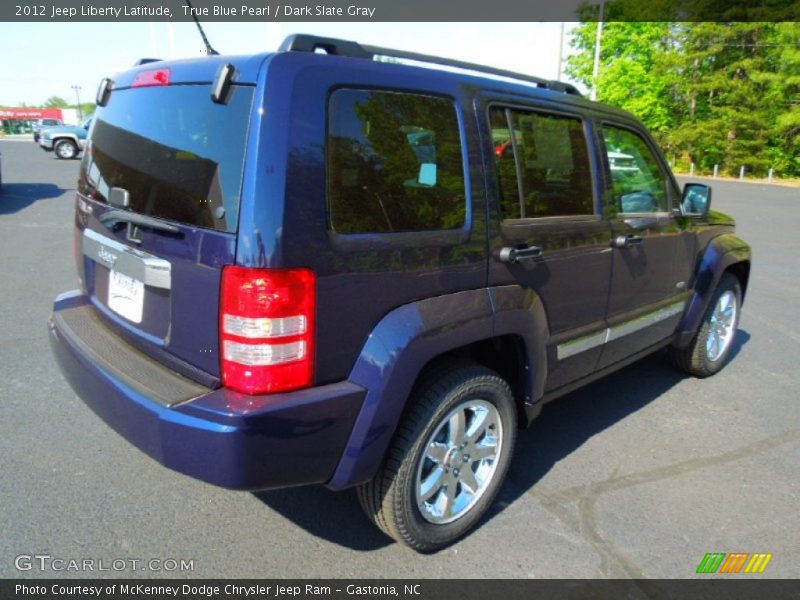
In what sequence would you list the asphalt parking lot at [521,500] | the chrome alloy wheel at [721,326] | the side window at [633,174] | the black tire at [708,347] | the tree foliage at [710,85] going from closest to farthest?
the asphalt parking lot at [521,500] < the side window at [633,174] < the black tire at [708,347] < the chrome alloy wheel at [721,326] < the tree foliage at [710,85]

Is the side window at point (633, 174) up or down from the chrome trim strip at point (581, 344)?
up

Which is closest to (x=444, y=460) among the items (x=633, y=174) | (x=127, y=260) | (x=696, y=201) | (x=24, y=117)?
(x=127, y=260)

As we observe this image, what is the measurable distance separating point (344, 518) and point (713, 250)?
314 cm

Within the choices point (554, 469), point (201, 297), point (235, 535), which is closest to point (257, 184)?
point (201, 297)

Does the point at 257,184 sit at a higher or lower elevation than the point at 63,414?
higher

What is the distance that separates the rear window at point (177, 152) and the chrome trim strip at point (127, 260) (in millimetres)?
168

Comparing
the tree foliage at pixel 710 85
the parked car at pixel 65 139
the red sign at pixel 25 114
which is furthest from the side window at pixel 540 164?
the red sign at pixel 25 114

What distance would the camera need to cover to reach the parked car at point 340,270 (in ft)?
6.29

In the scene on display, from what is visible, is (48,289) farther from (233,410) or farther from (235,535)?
(233,410)

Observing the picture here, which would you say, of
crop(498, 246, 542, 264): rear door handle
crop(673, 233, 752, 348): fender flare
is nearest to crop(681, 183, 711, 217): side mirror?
crop(673, 233, 752, 348): fender flare

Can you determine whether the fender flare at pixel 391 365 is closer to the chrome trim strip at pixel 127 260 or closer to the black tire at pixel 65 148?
the chrome trim strip at pixel 127 260

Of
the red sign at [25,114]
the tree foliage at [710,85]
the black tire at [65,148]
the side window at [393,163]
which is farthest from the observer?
the red sign at [25,114]

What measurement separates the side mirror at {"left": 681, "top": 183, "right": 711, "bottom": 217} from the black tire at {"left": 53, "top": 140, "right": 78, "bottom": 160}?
26.3 meters

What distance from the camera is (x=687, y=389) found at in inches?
170
